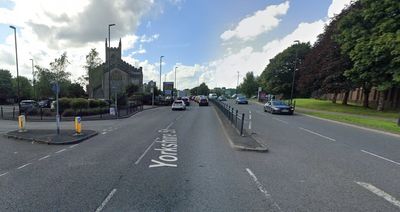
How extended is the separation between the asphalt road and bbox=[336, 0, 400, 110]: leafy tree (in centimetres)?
1874

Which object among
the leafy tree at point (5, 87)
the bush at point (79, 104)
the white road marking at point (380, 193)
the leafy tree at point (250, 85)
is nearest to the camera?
the white road marking at point (380, 193)

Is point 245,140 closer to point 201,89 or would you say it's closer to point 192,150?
point 192,150

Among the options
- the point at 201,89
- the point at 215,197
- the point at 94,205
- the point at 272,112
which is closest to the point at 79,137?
the point at 94,205

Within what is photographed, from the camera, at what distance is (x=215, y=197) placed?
5062 mm

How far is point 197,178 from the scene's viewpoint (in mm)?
6242

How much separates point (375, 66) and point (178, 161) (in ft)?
94.1

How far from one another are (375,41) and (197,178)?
89.7 feet

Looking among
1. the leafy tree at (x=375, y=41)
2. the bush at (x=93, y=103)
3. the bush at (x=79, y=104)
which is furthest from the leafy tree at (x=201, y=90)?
the bush at (x=79, y=104)

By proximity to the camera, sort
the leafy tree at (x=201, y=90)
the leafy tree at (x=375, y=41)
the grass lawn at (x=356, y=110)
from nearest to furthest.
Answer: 1. the leafy tree at (x=375, y=41)
2. the grass lawn at (x=356, y=110)
3. the leafy tree at (x=201, y=90)

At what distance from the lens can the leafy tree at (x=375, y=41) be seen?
81.5 feet

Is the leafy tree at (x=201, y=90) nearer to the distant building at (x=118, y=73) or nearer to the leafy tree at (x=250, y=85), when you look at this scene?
the leafy tree at (x=250, y=85)

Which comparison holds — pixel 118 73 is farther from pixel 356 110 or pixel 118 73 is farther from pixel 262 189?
pixel 262 189

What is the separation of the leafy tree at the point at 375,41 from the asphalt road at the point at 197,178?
18736 millimetres

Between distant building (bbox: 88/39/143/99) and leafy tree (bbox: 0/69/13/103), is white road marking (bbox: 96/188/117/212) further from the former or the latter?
leafy tree (bbox: 0/69/13/103)
